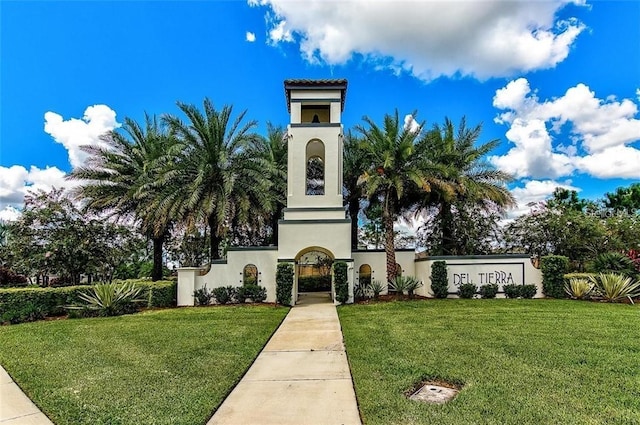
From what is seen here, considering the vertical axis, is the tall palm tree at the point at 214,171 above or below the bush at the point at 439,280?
above

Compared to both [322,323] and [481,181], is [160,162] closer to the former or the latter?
[322,323]

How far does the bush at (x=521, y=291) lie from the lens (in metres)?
17.0

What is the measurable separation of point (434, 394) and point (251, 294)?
11984 mm

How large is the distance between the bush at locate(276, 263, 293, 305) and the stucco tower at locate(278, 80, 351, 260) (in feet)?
2.02

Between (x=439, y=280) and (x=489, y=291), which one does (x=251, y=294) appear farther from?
(x=489, y=291)

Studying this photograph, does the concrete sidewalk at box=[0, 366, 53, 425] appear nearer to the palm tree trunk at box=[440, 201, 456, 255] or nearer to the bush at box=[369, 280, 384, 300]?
the bush at box=[369, 280, 384, 300]

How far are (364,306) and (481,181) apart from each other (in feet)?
34.6

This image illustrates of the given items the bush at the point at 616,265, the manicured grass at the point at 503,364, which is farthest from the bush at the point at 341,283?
the bush at the point at 616,265

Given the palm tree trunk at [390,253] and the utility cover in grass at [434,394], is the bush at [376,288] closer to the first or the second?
the palm tree trunk at [390,253]

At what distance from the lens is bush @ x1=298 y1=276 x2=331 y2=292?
2245 cm

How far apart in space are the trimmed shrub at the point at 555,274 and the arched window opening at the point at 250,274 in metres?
12.5

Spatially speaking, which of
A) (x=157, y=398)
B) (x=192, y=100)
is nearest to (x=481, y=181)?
(x=192, y=100)

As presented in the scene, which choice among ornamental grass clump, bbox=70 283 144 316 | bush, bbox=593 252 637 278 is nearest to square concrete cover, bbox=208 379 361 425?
ornamental grass clump, bbox=70 283 144 316

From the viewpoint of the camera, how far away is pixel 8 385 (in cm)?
615
